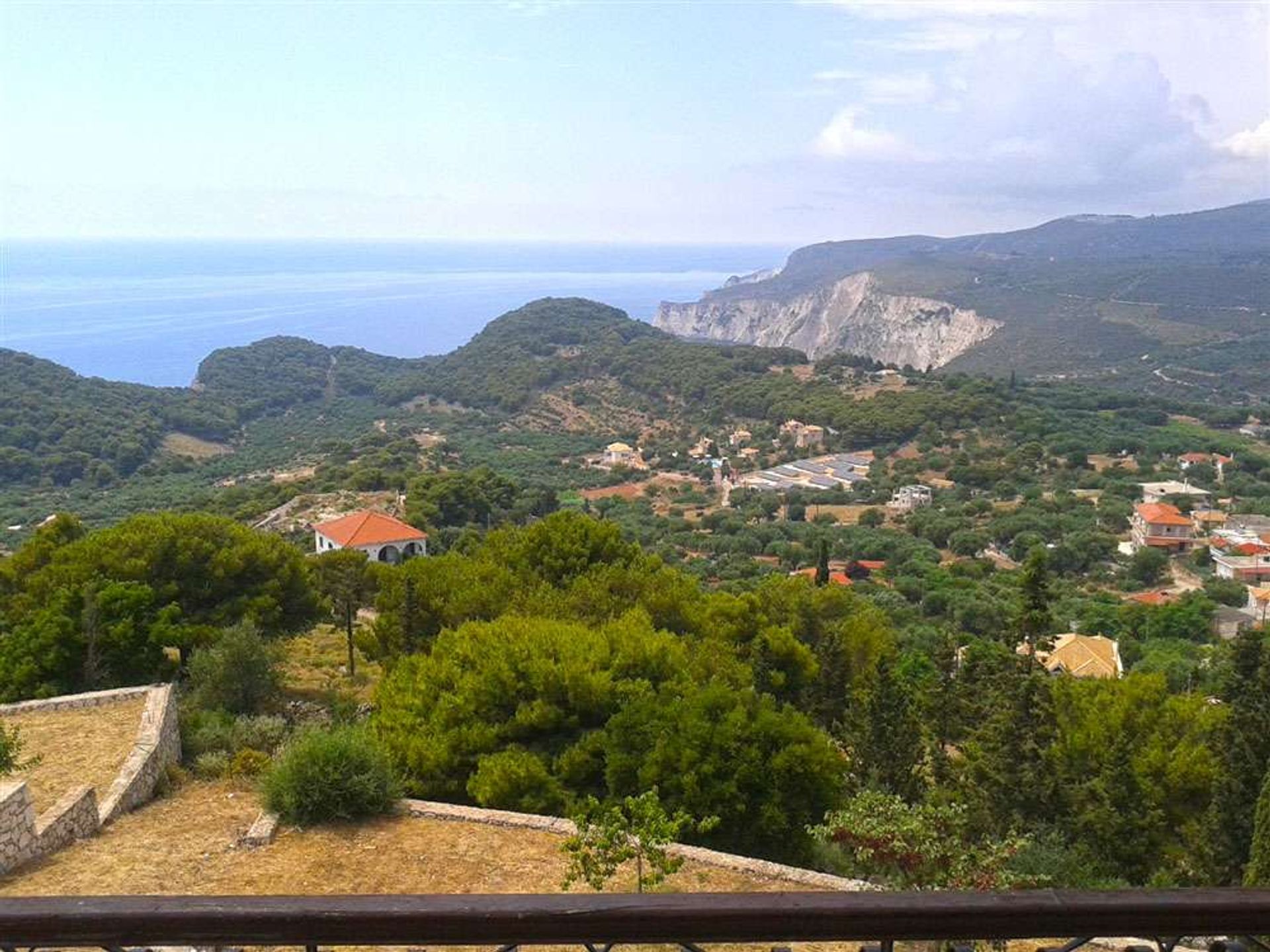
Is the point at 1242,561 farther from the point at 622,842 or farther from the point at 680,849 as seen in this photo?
the point at 622,842

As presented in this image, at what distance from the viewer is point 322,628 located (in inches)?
803

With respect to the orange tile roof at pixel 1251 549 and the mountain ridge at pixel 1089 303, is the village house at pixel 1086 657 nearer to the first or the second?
the orange tile roof at pixel 1251 549

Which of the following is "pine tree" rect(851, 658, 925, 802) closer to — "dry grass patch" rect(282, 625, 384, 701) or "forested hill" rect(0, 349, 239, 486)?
"dry grass patch" rect(282, 625, 384, 701)

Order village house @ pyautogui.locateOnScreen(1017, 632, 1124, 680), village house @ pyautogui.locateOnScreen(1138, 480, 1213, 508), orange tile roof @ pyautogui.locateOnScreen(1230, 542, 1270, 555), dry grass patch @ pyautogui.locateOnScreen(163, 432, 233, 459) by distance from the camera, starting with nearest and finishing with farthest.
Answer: village house @ pyautogui.locateOnScreen(1017, 632, 1124, 680)
orange tile roof @ pyautogui.locateOnScreen(1230, 542, 1270, 555)
village house @ pyautogui.locateOnScreen(1138, 480, 1213, 508)
dry grass patch @ pyautogui.locateOnScreen(163, 432, 233, 459)

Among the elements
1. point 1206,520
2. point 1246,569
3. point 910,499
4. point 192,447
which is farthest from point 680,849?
point 192,447

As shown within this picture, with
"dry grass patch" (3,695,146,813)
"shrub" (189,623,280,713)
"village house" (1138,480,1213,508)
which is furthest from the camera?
"village house" (1138,480,1213,508)

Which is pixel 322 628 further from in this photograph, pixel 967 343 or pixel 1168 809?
pixel 967 343

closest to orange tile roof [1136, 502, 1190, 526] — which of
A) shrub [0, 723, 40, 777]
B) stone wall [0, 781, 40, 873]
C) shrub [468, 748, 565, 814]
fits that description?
shrub [468, 748, 565, 814]

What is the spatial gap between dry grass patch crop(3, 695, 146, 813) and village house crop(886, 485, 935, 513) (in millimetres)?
44906

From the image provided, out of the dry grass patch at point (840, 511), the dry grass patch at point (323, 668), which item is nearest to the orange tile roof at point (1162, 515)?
the dry grass patch at point (840, 511)

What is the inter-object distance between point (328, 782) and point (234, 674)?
16.4 ft

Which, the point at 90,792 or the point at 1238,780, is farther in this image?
the point at 1238,780

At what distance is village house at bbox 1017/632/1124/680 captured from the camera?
24.1 metres

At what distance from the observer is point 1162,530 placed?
145 feet
